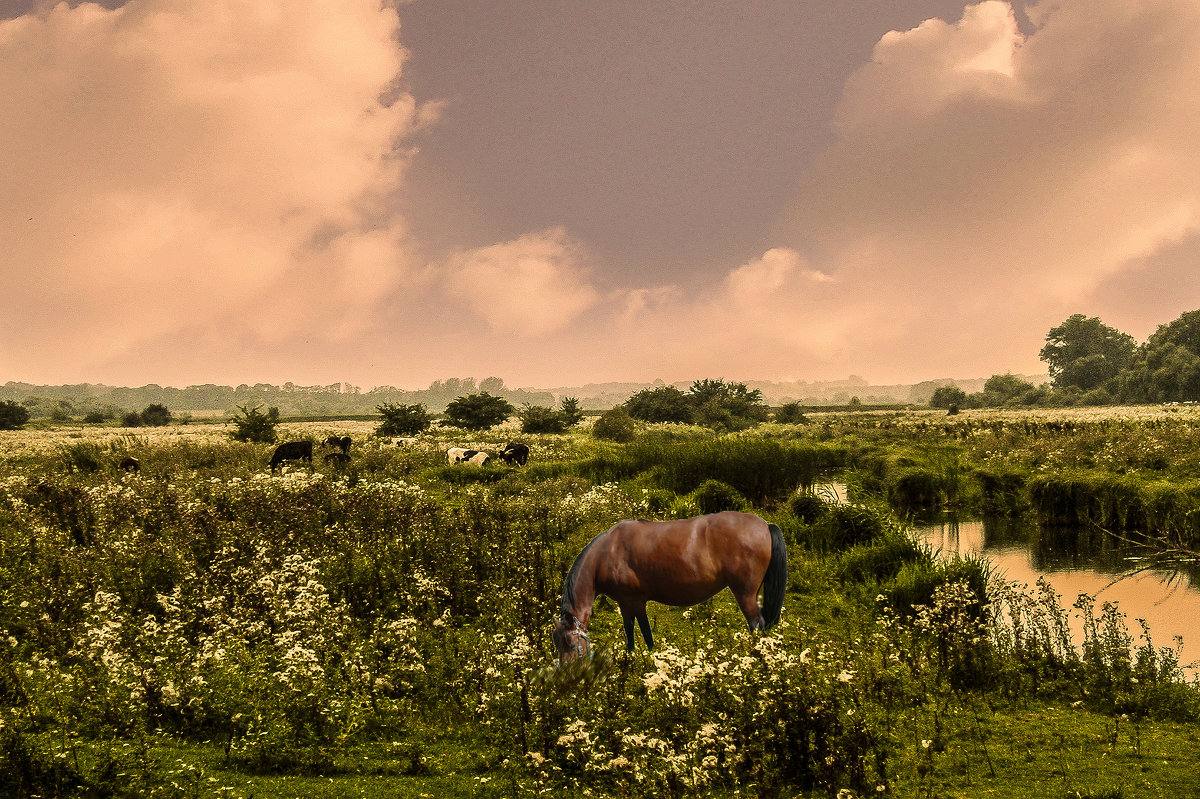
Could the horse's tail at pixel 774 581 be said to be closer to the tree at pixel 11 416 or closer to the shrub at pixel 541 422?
the shrub at pixel 541 422

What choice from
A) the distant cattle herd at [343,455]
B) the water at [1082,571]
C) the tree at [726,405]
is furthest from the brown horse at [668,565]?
the tree at [726,405]

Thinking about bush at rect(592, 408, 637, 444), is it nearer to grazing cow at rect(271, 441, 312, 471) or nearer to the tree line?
grazing cow at rect(271, 441, 312, 471)

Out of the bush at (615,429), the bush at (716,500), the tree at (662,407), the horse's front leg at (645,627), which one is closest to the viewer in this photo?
the horse's front leg at (645,627)

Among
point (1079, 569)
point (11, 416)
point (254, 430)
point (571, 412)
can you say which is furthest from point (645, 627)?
point (11, 416)

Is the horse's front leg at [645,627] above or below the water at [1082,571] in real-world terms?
above

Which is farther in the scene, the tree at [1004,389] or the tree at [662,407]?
the tree at [1004,389]

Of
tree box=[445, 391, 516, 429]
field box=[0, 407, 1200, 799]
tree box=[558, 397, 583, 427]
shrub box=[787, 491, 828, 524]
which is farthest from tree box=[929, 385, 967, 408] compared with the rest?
shrub box=[787, 491, 828, 524]

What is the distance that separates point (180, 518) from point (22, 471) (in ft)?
42.6

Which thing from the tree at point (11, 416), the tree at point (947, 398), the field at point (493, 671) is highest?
the tree at point (947, 398)

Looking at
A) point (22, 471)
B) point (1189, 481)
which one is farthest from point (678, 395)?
point (22, 471)

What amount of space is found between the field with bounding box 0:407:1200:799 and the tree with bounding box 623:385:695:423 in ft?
137

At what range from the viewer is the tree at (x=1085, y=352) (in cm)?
9651

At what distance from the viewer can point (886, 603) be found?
10484 millimetres

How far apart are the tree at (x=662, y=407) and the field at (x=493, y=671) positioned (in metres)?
41.8
